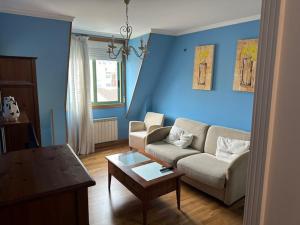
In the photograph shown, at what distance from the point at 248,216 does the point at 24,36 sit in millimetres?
3114

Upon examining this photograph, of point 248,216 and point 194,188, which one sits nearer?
point 248,216

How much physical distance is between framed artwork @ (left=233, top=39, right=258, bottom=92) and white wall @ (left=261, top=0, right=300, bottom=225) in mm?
2377

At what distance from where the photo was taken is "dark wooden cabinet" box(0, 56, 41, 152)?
223 centimetres

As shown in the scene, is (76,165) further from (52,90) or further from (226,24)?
(226,24)

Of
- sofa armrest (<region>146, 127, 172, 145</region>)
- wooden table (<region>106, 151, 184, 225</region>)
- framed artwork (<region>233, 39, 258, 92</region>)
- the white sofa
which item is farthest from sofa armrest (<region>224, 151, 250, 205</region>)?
sofa armrest (<region>146, 127, 172, 145</region>)

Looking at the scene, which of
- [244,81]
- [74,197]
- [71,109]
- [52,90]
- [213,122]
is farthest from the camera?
[71,109]

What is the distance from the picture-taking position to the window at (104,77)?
4.29m

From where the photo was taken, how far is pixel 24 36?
2770 mm

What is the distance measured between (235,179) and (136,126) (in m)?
2.40

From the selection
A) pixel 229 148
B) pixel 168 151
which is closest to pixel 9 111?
pixel 168 151

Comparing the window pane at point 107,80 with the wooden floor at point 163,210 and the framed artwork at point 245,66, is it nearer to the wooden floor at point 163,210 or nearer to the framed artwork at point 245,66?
the wooden floor at point 163,210

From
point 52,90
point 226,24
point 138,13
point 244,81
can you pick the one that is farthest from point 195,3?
point 52,90

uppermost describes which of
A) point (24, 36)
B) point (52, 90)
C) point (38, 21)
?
point (38, 21)

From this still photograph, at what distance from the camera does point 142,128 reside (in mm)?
4547
